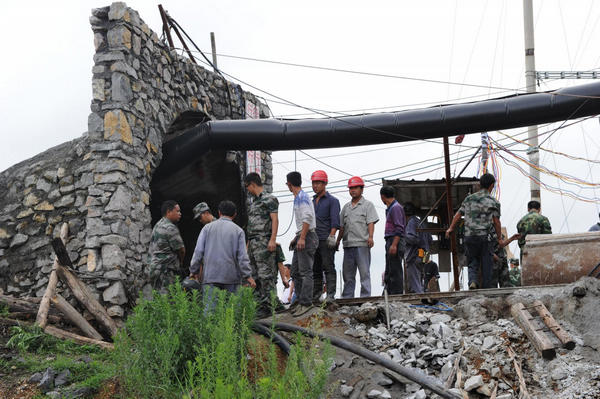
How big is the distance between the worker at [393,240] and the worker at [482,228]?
0.91 metres

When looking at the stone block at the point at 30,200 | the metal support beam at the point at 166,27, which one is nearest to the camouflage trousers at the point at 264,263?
the stone block at the point at 30,200

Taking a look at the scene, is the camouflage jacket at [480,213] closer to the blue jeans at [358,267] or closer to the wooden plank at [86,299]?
the blue jeans at [358,267]

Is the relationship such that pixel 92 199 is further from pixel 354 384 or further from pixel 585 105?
pixel 585 105

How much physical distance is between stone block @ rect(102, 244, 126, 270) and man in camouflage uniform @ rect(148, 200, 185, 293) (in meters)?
0.89

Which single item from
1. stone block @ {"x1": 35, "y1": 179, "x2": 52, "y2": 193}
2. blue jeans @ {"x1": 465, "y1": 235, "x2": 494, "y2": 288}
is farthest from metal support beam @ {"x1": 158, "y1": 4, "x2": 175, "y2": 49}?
blue jeans @ {"x1": 465, "y1": 235, "x2": 494, "y2": 288}

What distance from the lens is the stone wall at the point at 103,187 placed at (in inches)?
333

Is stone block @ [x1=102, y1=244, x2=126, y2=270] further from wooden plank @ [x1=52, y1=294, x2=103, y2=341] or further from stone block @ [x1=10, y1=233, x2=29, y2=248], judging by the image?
stone block @ [x1=10, y1=233, x2=29, y2=248]

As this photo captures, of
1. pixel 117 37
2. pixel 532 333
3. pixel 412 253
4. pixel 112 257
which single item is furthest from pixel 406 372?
pixel 117 37

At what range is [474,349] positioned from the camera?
20.5 feet

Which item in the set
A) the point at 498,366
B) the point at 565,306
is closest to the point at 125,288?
the point at 498,366

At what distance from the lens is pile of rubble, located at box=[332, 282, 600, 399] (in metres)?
5.55

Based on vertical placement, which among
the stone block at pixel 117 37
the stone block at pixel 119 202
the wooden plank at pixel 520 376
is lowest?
the wooden plank at pixel 520 376

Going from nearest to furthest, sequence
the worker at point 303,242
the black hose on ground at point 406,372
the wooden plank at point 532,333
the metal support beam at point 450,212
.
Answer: the black hose on ground at point 406,372 → the wooden plank at point 532,333 → the worker at point 303,242 → the metal support beam at point 450,212

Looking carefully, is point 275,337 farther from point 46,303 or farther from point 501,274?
point 501,274
